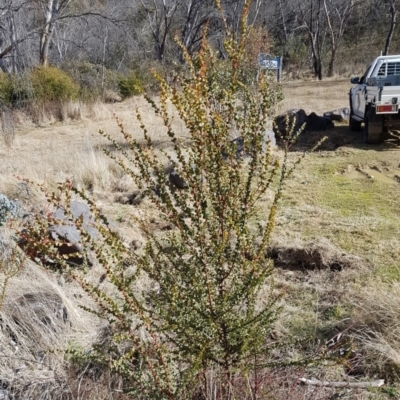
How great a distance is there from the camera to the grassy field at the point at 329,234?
9.55ft

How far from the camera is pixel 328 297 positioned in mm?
3566

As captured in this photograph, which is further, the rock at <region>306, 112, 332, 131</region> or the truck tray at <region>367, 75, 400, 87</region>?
the rock at <region>306, 112, 332, 131</region>

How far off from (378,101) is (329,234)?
3701mm

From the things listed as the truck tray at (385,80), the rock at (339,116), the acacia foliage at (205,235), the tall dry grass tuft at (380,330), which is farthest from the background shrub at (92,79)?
the acacia foliage at (205,235)

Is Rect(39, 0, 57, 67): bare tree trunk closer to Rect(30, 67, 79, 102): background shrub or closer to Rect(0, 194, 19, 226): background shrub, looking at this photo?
Rect(30, 67, 79, 102): background shrub

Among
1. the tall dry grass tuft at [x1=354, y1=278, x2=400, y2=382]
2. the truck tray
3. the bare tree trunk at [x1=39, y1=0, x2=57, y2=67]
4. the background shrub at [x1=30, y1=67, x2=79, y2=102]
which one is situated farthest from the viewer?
the bare tree trunk at [x1=39, y1=0, x2=57, y2=67]

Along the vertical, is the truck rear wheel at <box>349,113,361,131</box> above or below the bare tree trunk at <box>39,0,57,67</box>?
below

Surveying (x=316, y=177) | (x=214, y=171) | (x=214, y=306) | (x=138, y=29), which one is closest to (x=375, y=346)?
(x=214, y=306)

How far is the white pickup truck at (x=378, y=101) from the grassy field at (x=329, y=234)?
29 centimetres

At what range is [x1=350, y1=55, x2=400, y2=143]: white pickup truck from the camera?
7484mm

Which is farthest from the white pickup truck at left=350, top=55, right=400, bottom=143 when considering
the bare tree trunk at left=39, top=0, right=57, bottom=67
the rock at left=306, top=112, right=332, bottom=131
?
the bare tree trunk at left=39, top=0, right=57, bottom=67

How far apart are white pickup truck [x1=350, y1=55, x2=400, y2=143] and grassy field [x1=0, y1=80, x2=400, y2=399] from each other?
0.29 meters

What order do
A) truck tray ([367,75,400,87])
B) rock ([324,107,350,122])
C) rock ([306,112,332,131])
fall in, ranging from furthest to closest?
rock ([324,107,350,122]) < rock ([306,112,332,131]) < truck tray ([367,75,400,87])

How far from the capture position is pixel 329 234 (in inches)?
189
